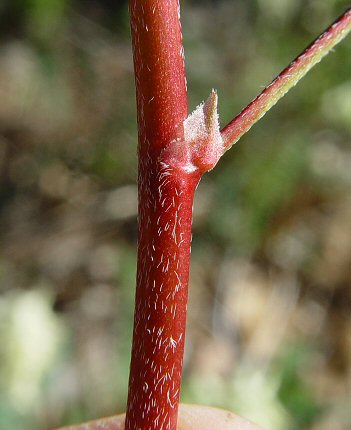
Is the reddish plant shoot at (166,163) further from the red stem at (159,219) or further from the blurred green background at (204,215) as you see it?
the blurred green background at (204,215)

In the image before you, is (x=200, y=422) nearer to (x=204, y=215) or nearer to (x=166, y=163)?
(x=166, y=163)

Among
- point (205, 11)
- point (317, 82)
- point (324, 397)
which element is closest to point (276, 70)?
point (317, 82)

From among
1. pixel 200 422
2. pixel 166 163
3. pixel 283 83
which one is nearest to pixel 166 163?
pixel 166 163

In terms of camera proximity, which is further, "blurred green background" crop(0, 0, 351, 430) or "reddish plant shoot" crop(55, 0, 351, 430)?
"blurred green background" crop(0, 0, 351, 430)

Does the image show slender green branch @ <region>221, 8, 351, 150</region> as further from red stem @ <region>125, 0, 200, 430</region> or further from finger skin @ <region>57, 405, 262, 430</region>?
finger skin @ <region>57, 405, 262, 430</region>

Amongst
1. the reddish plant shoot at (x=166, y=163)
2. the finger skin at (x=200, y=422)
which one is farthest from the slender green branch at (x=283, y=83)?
the finger skin at (x=200, y=422)

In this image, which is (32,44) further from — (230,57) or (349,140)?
(349,140)

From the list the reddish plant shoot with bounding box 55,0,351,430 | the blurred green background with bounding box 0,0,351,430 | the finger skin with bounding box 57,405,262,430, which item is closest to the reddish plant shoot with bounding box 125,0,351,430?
the reddish plant shoot with bounding box 55,0,351,430
